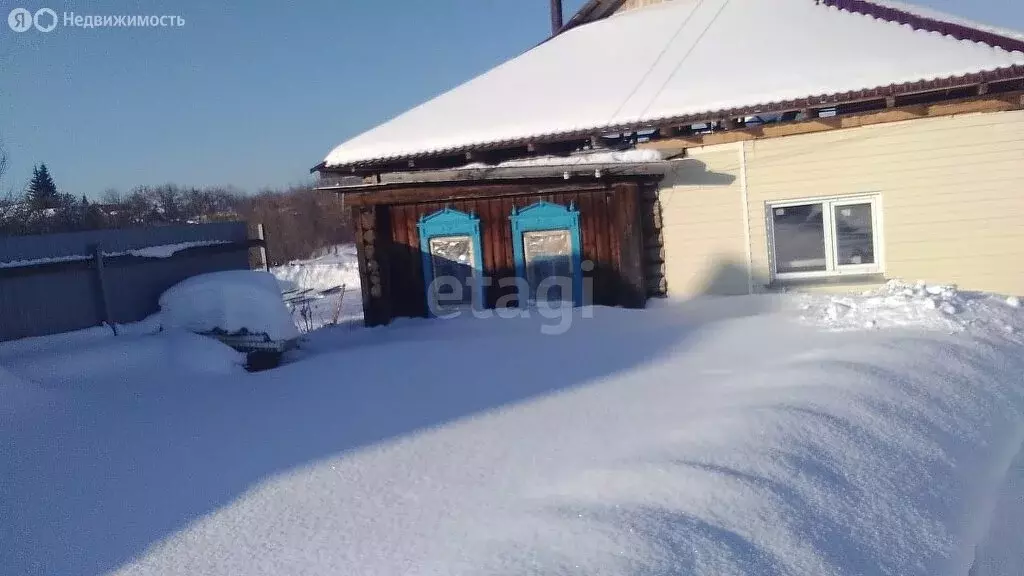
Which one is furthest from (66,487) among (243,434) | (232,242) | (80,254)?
(232,242)

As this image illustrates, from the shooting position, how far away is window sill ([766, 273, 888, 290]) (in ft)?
29.3

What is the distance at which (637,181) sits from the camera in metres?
9.70

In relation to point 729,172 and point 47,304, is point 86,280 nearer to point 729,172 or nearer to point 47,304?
point 47,304

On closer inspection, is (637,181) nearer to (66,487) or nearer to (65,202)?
(66,487)

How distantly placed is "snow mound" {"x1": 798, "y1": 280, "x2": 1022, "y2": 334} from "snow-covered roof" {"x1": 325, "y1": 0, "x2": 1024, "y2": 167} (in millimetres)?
2316

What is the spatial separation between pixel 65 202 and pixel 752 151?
111 feet

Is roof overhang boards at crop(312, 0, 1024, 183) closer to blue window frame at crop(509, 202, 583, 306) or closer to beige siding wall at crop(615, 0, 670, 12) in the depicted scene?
blue window frame at crop(509, 202, 583, 306)

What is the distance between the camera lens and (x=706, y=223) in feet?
31.8

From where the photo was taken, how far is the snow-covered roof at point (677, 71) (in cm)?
871

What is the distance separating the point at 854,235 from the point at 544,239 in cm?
393

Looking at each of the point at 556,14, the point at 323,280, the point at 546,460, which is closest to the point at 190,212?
the point at 323,280

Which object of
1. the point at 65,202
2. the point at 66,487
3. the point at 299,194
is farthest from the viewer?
the point at 299,194

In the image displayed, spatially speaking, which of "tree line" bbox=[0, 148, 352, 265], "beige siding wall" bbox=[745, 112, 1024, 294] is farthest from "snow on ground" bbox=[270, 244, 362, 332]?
"beige siding wall" bbox=[745, 112, 1024, 294]

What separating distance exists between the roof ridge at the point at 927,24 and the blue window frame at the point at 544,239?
5067mm
